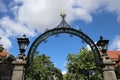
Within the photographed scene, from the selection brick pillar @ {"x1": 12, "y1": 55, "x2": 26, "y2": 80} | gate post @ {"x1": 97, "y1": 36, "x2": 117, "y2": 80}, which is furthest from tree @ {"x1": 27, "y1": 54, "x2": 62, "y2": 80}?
gate post @ {"x1": 97, "y1": 36, "x2": 117, "y2": 80}

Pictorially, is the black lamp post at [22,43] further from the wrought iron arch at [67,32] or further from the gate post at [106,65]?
the gate post at [106,65]

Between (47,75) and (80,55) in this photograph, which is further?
(47,75)

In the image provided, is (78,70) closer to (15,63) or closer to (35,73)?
(35,73)

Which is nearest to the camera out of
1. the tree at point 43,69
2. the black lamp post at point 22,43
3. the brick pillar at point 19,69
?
the brick pillar at point 19,69

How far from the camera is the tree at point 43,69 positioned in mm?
41603

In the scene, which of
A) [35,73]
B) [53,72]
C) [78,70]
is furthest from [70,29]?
[53,72]

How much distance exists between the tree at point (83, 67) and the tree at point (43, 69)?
660 centimetres

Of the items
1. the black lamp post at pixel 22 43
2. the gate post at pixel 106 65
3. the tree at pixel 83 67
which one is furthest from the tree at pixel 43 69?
the gate post at pixel 106 65

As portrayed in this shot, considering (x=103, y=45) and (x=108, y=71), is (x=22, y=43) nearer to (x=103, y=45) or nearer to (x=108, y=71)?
(x=103, y=45)

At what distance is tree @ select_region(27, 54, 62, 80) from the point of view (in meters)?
41.6

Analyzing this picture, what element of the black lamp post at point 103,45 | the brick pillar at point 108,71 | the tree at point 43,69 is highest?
the tree at point 43,69

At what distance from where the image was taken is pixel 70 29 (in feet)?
55.0

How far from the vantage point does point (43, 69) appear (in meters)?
42.8

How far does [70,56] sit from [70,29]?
22.7m
